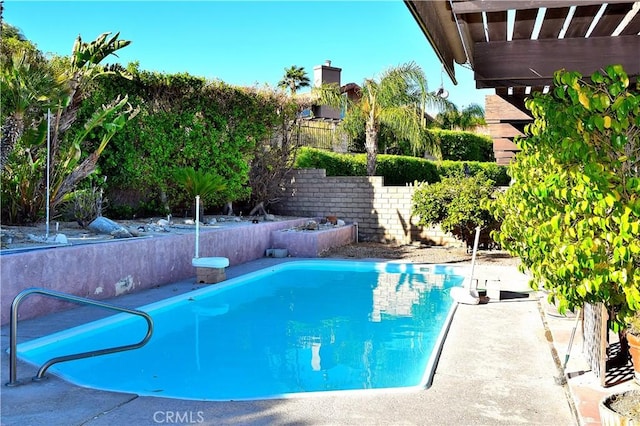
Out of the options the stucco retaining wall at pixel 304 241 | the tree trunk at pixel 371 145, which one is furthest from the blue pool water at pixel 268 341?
the tree trunk at pixel 371 145

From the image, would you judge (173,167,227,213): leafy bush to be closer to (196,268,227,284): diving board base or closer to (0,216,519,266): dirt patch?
(0,216,519,266): dirt patch

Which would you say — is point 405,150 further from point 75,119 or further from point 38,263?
point 38,263

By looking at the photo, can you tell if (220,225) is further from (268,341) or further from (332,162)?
(332,162)

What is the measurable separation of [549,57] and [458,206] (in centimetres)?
1001

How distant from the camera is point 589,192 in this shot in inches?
133

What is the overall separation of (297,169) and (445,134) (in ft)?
42.9

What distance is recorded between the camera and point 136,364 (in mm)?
6742

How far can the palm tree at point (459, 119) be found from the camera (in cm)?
Result: 4028

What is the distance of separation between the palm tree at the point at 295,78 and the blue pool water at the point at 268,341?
94.8 ft

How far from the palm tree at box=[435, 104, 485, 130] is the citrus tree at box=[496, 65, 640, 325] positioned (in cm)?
3555

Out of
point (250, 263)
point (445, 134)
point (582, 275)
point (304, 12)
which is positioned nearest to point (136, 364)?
point (582, 275)
